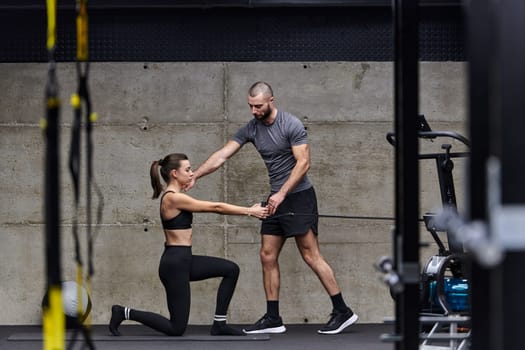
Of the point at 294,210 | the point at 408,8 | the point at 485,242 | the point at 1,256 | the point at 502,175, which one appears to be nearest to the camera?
the point at 485,242

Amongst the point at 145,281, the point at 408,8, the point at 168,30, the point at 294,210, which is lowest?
the point at 145,281

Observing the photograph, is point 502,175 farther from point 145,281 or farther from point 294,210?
point 145,281

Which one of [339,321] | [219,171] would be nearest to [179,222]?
[219,171]

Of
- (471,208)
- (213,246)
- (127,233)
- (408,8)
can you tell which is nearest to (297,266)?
(213,246)

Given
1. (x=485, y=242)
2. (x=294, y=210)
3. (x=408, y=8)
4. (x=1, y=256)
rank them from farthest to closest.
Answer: (x=1, y=256) < (x=294, y=210) < (x=408, y=8) < (x=485, y=242)

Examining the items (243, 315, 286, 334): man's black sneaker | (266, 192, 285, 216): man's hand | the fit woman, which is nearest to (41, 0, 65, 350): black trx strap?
the fit woman

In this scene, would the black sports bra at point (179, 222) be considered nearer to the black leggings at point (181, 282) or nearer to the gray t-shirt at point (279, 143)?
the black leggings at point (181, 282)

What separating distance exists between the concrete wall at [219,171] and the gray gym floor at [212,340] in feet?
1.32

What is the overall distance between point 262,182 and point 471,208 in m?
6.45

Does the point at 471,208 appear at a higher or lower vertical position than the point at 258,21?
lower

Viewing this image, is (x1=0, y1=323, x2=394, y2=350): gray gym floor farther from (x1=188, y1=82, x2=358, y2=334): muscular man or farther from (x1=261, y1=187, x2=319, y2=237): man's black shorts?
(x1=261, y1=187, x2=319, y2=237): man's black shorts

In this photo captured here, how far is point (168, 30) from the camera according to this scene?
882cm

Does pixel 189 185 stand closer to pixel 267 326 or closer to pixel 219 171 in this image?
pixel 219 171

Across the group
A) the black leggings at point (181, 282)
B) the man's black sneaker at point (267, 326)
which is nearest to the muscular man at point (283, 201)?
the man's black sneaker at point (267, 326)
